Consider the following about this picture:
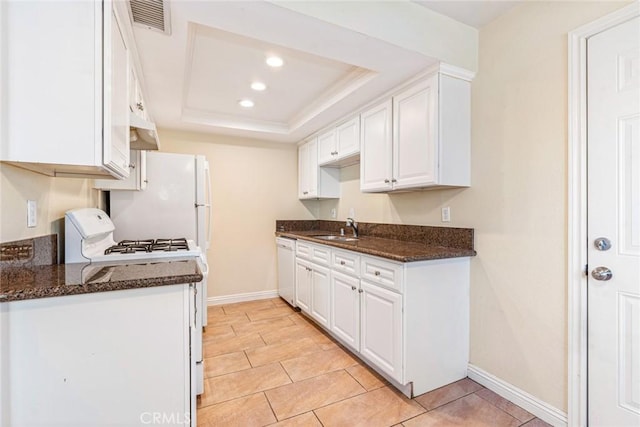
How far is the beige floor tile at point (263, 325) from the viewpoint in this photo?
302 cm

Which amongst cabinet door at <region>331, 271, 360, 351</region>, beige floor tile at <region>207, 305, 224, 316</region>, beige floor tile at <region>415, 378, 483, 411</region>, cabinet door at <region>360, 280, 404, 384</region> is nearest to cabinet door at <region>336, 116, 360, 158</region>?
cabinet door at <region>331, 271, 360, 351</region>

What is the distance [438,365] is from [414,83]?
198 centimetres

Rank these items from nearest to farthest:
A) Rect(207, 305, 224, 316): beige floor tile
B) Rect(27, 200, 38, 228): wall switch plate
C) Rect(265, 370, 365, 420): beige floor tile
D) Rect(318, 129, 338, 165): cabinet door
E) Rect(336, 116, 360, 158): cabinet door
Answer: Rect(27, 200, 38, 228): wall switch plate < Rect(265, 370, 365, 420): beige floor tile < Rect(336, 116, 360, 158): cabinet door < Rect(318, 129, 338, 165): cabinet door < Rect(207, 305, 224, 316): beige floor tile

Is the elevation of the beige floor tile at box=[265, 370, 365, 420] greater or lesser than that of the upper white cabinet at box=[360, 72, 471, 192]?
lesser

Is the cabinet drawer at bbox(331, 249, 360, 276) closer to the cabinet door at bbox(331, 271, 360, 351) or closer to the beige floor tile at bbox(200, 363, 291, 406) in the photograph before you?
the cabinet door at bbox(331, 271, 360, 351)

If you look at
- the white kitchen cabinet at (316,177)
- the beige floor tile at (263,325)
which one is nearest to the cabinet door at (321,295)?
the beige floor tile at (263,325)

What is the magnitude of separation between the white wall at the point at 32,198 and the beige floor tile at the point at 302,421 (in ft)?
5.18

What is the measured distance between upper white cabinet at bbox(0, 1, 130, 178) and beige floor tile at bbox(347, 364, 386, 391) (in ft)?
6.60

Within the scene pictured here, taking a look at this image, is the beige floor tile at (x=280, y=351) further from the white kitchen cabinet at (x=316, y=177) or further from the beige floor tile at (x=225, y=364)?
the white kitchen cabinet at (x=316, y=177)

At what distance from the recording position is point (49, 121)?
1.13 m

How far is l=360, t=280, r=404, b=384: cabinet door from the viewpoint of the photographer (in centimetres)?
193

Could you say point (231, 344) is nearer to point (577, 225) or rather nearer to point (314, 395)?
point (314, 395)

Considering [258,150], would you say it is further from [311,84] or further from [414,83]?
[414,83]

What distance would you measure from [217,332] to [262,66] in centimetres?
247
